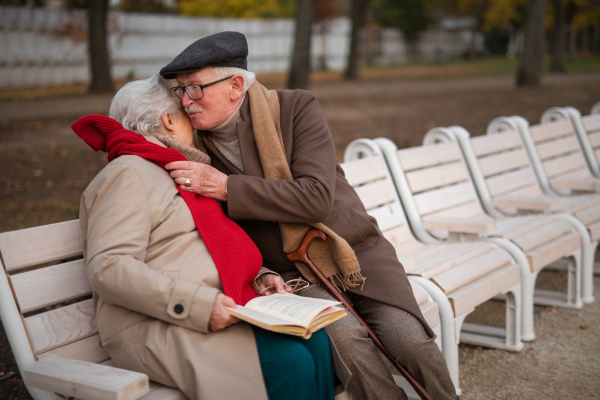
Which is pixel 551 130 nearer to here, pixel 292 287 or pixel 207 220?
pixel 292 287

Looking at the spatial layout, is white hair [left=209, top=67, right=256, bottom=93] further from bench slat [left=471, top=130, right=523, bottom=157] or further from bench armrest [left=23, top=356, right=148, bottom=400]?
bench slat [left=471, top=130, right=523, bottom=157]

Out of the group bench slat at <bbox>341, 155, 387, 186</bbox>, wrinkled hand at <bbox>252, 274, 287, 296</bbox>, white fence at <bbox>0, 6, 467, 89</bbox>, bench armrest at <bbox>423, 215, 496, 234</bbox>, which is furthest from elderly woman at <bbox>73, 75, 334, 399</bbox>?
white fence at <bbox>0, 6, 467, 89</bbox>

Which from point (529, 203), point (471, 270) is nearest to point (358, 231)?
point (471, 270)

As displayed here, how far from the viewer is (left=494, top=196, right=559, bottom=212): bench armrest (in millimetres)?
4707

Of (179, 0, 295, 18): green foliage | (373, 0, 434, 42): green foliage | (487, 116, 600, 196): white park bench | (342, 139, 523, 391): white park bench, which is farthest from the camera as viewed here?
(373, 0, 434, 42): green foliage

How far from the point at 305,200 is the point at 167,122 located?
2.33 feet

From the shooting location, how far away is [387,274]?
3.04 metres

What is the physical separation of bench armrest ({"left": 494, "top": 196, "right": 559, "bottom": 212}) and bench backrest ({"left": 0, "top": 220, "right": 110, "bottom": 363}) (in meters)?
3.32

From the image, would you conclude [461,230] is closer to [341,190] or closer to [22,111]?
[341,190]

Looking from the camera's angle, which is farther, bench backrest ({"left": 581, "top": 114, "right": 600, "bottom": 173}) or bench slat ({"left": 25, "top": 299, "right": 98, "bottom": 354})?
bench backrest ({"left": 581, "top": 114, "right": 600, "bottom": 173})

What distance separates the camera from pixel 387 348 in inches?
113

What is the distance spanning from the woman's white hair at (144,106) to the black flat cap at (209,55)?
0.27 feet

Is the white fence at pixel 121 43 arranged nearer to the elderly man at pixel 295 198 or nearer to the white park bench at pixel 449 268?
the white park bench at pixel 449 268

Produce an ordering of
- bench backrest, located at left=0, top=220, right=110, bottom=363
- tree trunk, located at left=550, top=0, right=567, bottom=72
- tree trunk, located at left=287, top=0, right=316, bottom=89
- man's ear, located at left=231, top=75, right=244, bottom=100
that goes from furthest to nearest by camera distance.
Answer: tree trunk, located at left=550, top=0, right=567, bottom=72 < tree trunk, located at left=287, top=0, right=316, bottom=89 < man's ear, located at left=231, top=75, right=244, bottom=100 < bench backrest, located at left=0, top=220, right=110, bottom=363
